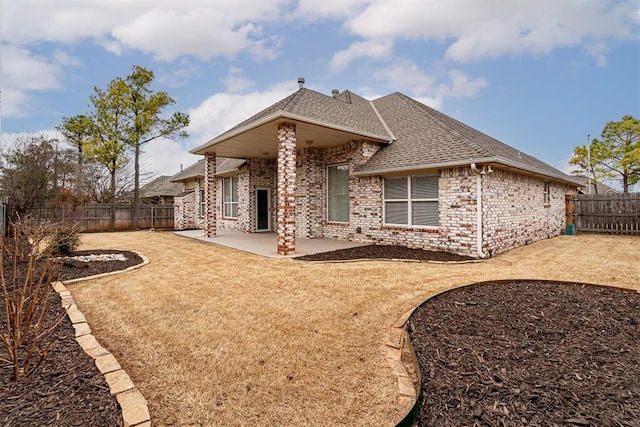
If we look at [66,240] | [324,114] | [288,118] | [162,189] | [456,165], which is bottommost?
[66,240]

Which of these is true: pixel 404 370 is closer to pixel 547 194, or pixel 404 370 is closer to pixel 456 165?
pixel 456 165

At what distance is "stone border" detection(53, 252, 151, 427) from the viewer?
1858mm

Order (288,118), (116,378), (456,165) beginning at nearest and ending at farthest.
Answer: (116,378) < (456,165) < (288,118)

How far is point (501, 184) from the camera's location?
829cm

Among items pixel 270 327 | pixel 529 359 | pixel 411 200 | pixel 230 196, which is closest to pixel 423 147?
pixel 411 200

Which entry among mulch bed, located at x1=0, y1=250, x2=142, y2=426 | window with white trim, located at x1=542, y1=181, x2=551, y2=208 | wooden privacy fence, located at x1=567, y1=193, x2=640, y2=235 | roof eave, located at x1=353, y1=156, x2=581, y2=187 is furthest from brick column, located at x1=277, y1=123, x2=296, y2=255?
wooden privacy fence, located at x1=567, y1=193, x2=640, y2=235

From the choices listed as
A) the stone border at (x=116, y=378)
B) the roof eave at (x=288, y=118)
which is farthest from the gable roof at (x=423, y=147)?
the stone border at (x=116, y=378)

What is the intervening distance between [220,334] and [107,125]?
1876 centimetres

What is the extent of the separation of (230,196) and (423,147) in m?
10.5

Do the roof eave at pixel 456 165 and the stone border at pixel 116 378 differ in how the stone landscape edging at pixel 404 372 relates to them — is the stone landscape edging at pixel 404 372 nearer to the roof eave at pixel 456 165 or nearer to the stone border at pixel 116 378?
the stone border at pixel 116 378

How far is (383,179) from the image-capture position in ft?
30.9

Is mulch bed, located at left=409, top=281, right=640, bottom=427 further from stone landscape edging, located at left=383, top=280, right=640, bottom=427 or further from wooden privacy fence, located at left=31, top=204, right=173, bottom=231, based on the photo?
wooden privacy fence, located at left=31, top=204, right=173, bottom=231

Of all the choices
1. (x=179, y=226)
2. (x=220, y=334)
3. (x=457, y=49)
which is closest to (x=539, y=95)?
(x=457, y=49)

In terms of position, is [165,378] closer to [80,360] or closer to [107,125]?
[80,360]
